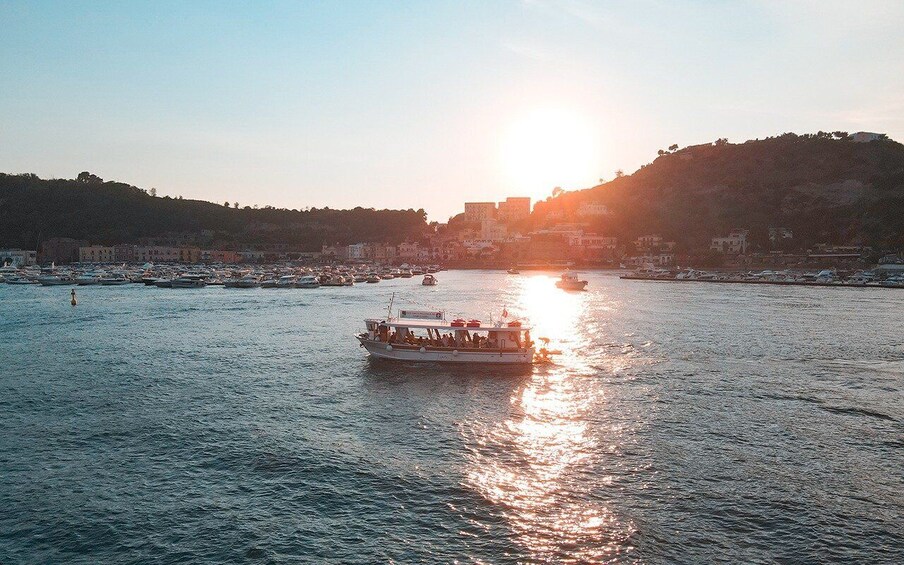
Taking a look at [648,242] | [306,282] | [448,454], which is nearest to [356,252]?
[648,242]

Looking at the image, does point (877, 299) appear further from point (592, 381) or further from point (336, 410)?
point (336, 410)

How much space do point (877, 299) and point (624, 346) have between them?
50031 millimetres

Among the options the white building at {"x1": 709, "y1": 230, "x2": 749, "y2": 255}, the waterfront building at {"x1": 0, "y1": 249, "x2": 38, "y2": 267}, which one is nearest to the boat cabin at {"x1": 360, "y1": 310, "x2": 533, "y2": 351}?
the white building at {"x1": 709, "y1": 230, "x2": 749, "y2": 255}

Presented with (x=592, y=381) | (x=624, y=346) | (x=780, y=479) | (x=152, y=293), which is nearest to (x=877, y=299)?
(x=624, y=346)

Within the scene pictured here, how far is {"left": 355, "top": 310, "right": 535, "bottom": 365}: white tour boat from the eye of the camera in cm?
3088

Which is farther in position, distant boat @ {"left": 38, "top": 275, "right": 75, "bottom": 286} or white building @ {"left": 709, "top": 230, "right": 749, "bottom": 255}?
white building @ {"left": 709, "top": 230, "right": 749, "bottom": 255}

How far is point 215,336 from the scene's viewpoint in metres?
40.8

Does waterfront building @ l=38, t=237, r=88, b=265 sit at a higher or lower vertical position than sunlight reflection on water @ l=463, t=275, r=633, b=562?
higher

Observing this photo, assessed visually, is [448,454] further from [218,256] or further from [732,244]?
[218,256]

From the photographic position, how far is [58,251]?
470ft

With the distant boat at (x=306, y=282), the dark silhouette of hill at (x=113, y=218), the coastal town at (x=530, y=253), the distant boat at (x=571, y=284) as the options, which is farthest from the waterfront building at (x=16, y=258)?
the distant boat at (x=571, y=284)

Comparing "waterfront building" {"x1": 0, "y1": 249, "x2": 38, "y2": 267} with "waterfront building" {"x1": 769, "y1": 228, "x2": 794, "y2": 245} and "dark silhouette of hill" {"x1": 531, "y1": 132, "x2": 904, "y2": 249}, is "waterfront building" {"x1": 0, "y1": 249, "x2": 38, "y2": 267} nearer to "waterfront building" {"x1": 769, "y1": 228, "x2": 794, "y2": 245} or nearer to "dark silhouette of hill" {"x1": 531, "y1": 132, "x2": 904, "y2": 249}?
"dark silhouette of hill" {"x1": 531, "y1": 132, "x2": 904, "y2": 249}

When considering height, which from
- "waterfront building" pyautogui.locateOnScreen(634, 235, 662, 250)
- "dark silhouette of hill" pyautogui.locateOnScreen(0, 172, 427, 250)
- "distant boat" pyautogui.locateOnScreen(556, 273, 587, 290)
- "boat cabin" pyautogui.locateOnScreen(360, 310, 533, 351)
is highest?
"dark silhouette of hill" pyautogui.locateOnScreen(0, 172, 427, 250)

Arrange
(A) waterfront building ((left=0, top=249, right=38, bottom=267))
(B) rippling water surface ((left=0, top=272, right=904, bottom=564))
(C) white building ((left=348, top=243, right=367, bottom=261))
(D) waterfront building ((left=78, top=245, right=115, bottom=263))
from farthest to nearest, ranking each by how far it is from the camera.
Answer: (C) white building ((left=348, top=243, right=367, bottom=261)) → (D) waterfront building ((left=78, top=245, right=115, bottom=263)) → (A) waterfront building ((left=0, top=249, right=38, bottom=267)) → (B) rippling water surface ((left=0, top=272, right=904, bottom=564))
